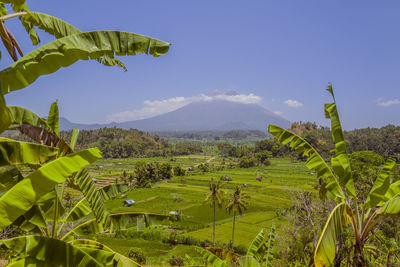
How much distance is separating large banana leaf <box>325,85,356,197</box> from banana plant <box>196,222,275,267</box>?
88.1 inches

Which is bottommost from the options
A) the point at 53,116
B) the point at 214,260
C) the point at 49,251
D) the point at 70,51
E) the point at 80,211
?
the point at 214,260

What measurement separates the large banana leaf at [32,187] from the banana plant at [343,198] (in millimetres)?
3098

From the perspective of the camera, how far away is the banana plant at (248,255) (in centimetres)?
521

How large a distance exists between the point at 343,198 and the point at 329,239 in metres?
0.99

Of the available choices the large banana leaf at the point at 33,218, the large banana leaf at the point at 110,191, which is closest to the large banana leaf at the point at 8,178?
the large banana leaf at the point at 33,218

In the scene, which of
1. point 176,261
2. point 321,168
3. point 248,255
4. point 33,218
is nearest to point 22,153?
point 33,218

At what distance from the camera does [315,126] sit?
107 metres

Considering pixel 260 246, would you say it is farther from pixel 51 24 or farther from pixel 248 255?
pixel 51 24

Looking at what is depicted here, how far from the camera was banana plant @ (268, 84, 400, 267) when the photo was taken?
11.8 feet

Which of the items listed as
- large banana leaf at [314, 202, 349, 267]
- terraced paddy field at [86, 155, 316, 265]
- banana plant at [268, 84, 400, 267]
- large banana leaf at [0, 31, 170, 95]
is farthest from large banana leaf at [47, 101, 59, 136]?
terraced paddy field at [86, 155, 316, 265]

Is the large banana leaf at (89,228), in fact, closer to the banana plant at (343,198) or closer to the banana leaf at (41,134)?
the banana leaf at (41,134)

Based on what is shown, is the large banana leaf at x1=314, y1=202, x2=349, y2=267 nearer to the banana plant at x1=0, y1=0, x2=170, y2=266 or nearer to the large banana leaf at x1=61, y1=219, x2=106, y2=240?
the banana plant at x1=0, y1=0, x2=170, y2=266

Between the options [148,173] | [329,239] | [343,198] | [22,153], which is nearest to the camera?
[22,153]

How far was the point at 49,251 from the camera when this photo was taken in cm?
279
